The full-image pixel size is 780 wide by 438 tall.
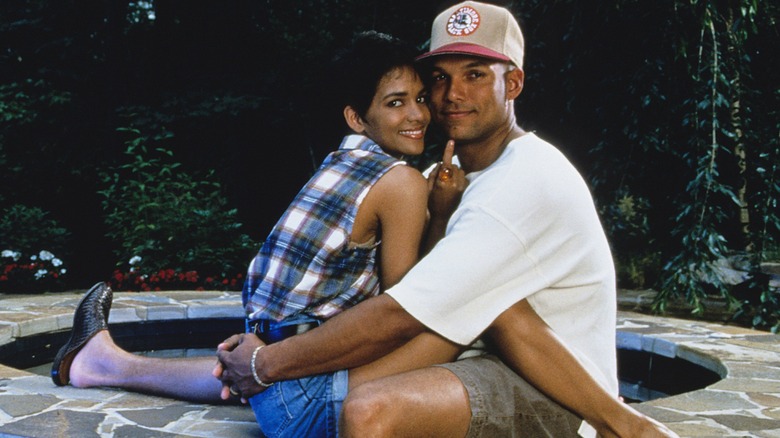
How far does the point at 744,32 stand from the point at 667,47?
0.53 meters

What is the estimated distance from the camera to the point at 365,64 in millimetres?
2664

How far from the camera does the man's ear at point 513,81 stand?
2.62m

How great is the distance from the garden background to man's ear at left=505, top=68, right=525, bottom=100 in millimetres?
644

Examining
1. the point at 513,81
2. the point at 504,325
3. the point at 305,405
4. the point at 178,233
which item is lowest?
the point at 305,405

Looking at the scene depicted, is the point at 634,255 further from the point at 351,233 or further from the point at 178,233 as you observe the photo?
the point at 351,233

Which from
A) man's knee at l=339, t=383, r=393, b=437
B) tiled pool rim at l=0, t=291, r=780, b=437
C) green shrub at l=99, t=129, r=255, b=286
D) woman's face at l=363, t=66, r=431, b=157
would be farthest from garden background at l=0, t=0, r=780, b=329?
man's knee at l=339, t=383, r=393, b=437

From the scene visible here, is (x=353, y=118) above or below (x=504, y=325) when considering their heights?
above

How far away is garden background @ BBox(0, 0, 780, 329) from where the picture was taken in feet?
18.7

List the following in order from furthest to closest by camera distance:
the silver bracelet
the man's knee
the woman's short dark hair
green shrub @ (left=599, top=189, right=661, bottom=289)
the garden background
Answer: green shrub @ (left=599, top=189, right=661, bottom=289) < the garden background < the woman's short dark hair < the silver bracelet < the man's knee

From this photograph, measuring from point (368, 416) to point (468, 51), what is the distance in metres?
1.17

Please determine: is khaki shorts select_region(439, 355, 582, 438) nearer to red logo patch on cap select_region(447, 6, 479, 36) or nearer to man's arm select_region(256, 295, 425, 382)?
man's arm select_region(256, 295, 425, 382)

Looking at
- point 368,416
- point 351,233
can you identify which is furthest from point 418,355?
point 351,233

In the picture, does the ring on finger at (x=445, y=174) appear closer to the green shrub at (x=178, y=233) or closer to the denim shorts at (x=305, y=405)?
the denim shorts at (x=305, y=405)

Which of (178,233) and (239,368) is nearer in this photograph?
(239,368)
